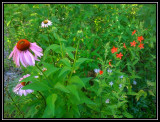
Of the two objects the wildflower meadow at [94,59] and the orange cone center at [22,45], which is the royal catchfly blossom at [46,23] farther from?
the orange cone center at [22,45]

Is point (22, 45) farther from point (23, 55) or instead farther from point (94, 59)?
point (94, 59)

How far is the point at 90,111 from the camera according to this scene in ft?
4.61

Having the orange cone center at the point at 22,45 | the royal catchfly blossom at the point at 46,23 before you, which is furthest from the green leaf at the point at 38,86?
the royal catchfly blossom at the point at 46,23

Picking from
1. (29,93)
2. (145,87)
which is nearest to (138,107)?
(145,87)

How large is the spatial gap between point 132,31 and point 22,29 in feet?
3.90

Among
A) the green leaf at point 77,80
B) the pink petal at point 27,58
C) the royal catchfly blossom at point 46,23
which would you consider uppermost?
the royal catchfly blossom at point 46,23

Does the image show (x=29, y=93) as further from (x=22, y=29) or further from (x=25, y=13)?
(x=25, y=13)

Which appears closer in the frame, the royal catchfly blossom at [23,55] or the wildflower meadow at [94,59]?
the royal catchfly blossom at [23,55]

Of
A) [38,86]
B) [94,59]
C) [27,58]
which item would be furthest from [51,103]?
[94,59]

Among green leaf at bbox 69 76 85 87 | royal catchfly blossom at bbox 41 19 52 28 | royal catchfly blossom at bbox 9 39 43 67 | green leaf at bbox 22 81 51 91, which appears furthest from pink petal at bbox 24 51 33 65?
royal catchfly blossom at bbox 41 19 52 28

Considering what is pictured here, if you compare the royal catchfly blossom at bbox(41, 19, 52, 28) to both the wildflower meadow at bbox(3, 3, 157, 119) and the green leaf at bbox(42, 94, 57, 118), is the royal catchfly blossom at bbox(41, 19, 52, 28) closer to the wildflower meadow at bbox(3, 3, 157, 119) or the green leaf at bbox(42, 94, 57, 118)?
the wildflower meadow at bbox(3, 3, 157, 119)

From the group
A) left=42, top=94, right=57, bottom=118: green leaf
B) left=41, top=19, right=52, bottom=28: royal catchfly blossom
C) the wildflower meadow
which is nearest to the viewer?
left=42, top=94, right=57, bottom=118: green leaf

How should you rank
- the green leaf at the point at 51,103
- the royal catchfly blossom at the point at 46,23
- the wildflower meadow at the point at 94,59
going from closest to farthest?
the green leaf at the point at 51,103
the wildflower meadow at the point at 94,59
the royal catchfly blossom at the point at 46,23

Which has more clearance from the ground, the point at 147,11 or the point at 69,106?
the point at 147,11
